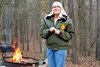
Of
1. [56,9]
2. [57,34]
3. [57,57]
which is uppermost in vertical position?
[56,9]

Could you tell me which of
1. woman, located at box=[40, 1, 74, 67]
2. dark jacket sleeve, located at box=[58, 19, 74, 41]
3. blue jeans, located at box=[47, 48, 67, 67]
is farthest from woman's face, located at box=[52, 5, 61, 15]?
blue jeans, located at box=[47, 48, 67, 67]

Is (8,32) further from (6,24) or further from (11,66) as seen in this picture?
(11,66)

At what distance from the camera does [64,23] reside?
316 inches

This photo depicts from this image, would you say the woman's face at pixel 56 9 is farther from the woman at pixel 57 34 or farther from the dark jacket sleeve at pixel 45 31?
the dark jacket sleeve at pixel 45 31

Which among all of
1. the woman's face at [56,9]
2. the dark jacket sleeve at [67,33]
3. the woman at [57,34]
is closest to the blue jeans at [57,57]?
the woman at [57,34]

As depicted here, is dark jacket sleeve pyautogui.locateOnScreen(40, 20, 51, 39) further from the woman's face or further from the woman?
the woman's face

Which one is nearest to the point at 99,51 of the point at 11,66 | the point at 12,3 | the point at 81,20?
the point at 81,20

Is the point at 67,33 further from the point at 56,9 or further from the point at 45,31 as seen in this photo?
the point at 56,9

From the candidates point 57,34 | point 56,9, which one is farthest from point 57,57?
point 56,9

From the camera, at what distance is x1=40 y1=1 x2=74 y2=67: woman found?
7.99 meters

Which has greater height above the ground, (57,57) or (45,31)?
(45,31)

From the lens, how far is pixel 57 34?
26.0ft

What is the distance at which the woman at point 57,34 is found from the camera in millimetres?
7988

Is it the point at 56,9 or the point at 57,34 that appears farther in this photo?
the point at 56,9
